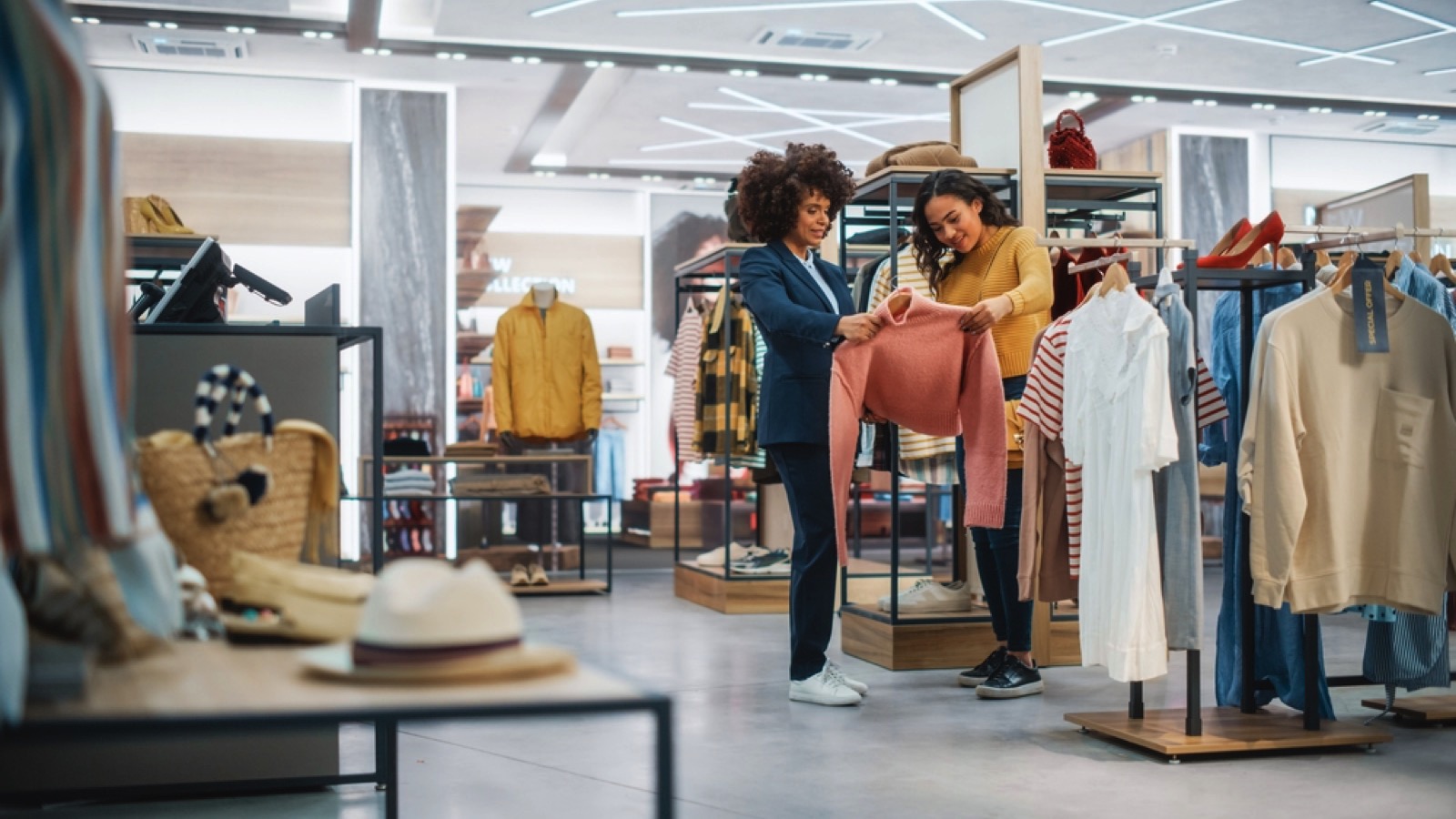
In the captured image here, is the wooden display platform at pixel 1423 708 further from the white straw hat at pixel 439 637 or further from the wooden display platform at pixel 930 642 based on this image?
the white straw hat at pixel 439 637

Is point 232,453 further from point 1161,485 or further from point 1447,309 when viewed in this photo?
point 1447,309

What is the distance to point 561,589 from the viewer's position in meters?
7.41

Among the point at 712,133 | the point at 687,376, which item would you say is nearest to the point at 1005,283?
the point at 687,376

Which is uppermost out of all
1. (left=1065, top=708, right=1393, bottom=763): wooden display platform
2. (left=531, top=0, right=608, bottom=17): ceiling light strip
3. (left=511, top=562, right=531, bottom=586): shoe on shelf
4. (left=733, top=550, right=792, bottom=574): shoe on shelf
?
(left=531, top=0, right=608, bottom=17): ceiling light strip

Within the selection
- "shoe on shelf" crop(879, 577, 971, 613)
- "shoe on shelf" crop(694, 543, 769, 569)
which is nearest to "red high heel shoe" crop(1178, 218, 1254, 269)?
"shoe on shelf" crop(879, 577, 971, 613)

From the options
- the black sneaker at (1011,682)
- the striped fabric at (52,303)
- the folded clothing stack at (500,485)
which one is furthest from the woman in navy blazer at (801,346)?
the folded clothing stack at (500,485)

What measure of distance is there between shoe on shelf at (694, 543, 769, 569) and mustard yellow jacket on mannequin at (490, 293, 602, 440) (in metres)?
1.24

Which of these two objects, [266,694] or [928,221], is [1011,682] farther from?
[266,694]

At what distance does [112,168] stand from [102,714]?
49 centimetres

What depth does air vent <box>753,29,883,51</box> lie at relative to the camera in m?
8.03

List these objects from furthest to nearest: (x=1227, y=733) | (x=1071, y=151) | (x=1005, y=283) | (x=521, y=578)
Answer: (x=521, y=578) → (x=1071, y=151) → (x=1005, y=283) → (x=1227, y=733)

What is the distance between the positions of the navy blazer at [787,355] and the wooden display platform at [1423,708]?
69.5 inches

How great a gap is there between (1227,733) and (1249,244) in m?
1.35

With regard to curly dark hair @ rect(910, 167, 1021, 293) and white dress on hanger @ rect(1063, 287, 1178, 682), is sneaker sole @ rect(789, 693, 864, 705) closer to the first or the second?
white dress on hanger @ rect(1063, 287, 1178, 682)
